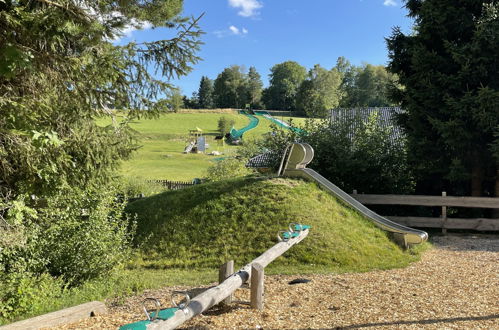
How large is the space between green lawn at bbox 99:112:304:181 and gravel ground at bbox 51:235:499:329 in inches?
563

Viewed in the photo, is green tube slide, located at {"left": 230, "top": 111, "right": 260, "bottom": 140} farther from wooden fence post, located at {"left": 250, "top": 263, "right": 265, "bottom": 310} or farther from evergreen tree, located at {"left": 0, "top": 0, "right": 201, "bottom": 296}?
wooden fence post, located at {"left": 250, "top": 263, "right": 265, "bottom": 310}

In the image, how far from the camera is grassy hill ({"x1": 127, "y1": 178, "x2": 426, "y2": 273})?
8609 millimetres

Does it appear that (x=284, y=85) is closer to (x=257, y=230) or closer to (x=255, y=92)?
(x=255, y=92)

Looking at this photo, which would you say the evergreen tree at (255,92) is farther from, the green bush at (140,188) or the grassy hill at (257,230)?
the grassy hill at (257,230)

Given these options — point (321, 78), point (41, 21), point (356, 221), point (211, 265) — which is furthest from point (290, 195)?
point (321, 78)

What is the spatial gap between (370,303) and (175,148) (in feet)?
172

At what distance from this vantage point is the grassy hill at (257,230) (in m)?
8.61

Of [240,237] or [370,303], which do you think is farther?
[240,237]

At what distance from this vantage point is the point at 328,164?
14164 mm

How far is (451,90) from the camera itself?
487 inches

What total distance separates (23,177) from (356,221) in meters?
7.22

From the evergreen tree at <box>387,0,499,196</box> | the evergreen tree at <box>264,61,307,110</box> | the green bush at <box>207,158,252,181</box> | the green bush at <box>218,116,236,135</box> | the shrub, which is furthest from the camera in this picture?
the evergreen tree at <box>264,61,307,110</box>

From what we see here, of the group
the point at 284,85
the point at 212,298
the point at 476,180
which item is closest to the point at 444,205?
the point at 476,180

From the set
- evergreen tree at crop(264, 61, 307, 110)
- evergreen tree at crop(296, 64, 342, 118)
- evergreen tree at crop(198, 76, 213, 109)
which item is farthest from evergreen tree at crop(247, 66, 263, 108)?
evergreen tree at crop(296, 64, 342, 118)
